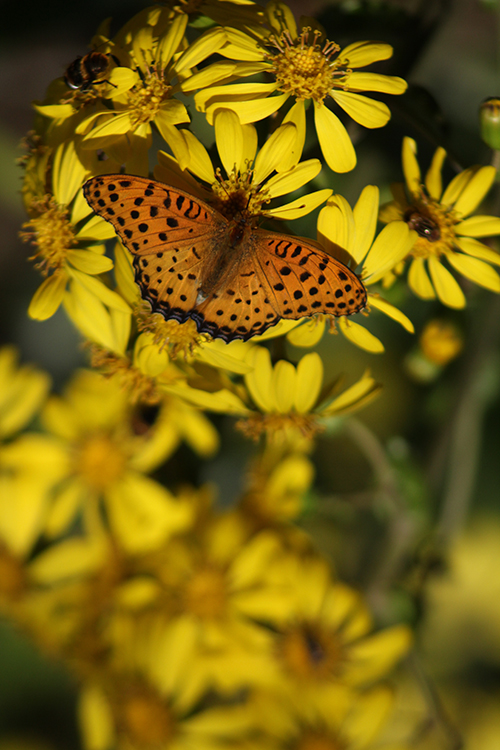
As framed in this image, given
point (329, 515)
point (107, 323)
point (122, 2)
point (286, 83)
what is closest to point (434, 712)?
point (329, 515)

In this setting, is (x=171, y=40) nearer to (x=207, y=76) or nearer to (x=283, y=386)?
(x=207, y=76)

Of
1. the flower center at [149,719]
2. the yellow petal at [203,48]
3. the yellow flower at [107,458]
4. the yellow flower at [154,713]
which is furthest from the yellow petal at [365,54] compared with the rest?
the flower center at [149,719]

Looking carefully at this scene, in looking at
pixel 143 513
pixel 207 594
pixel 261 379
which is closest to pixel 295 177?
pixel 261 379

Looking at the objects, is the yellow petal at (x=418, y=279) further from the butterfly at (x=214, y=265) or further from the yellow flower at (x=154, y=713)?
the yellow flower at (x=154, y=713)

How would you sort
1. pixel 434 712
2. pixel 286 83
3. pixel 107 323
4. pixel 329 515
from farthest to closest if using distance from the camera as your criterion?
pixel 329 515
pixel 434 712
pixel 107 323
pixel 286 83

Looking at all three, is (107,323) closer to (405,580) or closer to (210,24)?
(210,24)

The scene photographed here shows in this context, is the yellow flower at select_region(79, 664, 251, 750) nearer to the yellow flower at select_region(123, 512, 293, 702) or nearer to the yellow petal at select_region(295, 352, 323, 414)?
the yellow flower at select_region(123, 512, 293, 702)
